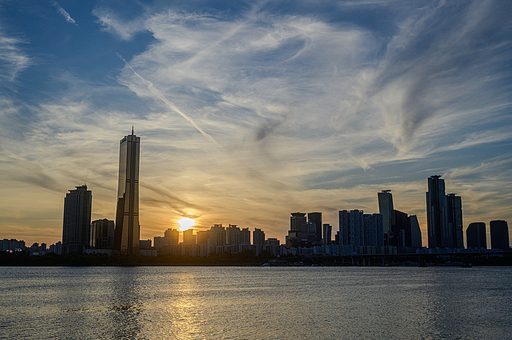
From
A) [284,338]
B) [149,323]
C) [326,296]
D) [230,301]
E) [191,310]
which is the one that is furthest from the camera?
[326,296]

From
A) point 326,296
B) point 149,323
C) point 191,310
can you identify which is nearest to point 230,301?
point 191,310

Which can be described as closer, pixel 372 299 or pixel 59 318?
pixel 59 318

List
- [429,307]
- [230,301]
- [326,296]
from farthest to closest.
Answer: [326,296], [230,301], [429,307]

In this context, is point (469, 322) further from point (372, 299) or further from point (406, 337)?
point (372, 299)

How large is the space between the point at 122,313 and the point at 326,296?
43.2 meters

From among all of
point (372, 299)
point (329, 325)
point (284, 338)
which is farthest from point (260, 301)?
point (284, 338)

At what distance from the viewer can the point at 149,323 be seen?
5531 centimetres

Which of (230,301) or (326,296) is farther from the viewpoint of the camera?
(326,296)

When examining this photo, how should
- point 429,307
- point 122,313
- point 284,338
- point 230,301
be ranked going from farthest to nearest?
point 230,301 < point 429,307 < point 122,313 < point 284,338

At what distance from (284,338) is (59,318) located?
3177 cm

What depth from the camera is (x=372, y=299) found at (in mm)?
85562

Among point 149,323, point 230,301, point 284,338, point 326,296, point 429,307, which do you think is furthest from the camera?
point 326,296

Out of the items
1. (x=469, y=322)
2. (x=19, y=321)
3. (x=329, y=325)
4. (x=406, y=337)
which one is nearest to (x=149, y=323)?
(x=19, y=321)

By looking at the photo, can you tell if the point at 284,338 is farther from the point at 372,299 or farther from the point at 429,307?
the point at 372,299
